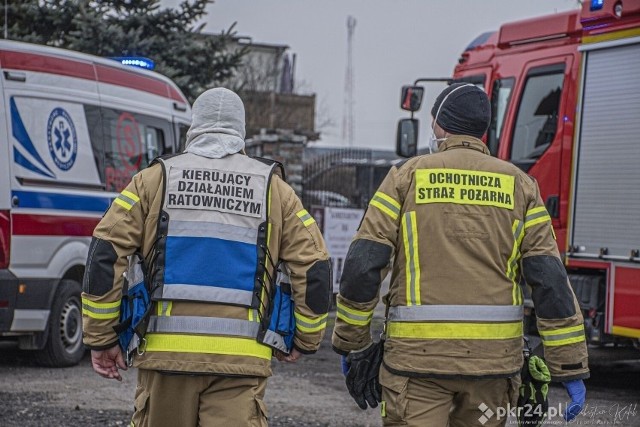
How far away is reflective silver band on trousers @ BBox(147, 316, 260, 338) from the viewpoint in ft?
13.1

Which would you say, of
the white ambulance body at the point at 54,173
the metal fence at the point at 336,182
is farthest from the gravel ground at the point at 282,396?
the metal fence at the point at 336,182

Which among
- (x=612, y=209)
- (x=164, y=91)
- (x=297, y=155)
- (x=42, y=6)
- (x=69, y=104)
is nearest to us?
(x=612, y=209)

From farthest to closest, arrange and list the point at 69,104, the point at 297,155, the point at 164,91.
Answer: the point at 297,155 < the point at 164,91 < the point at 69,104

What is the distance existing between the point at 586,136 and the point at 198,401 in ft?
18.0

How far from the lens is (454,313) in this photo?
13.3 ft

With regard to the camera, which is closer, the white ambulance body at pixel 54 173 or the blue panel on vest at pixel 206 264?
the blue panel on vest at pixel 206 264

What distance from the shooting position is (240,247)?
4.08 metres

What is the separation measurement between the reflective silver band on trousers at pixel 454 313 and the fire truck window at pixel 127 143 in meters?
6.59

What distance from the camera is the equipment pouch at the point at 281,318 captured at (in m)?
4.13

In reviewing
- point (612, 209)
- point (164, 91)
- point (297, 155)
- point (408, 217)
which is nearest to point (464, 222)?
point (408, 217)

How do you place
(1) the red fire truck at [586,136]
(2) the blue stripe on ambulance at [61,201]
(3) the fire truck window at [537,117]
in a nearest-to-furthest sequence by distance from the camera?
(1) the red fire truck at [586,136] < (2) the blue stripe on ambulance at [61,201] < (3) the fire truck window at [537,117]

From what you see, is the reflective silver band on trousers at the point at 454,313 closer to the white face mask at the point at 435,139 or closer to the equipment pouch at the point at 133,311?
the white face mask at the point at 435,139

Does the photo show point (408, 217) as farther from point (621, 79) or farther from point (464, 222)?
point (621, 79)

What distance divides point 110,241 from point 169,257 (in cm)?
23
